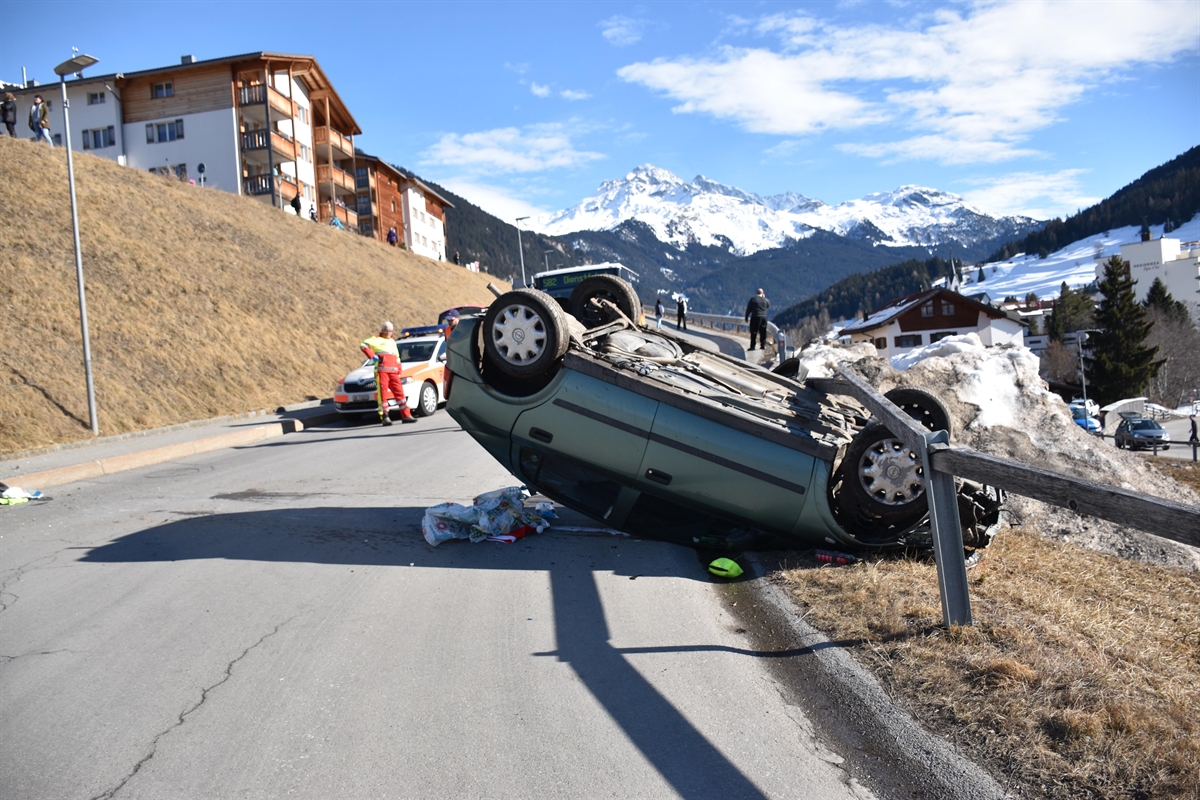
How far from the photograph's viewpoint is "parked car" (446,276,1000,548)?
548 centimetres

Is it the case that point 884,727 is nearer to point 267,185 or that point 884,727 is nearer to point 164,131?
point 267,185

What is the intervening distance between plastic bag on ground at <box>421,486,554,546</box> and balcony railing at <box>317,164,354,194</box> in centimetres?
5125

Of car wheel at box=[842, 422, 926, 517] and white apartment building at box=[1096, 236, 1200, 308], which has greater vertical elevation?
white apartment building at box=[1096, 236, 1200, 308]

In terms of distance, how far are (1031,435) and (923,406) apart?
3724mm

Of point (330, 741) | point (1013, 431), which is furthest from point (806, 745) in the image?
point (1013, 431)

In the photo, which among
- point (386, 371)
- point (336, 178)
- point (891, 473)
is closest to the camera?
point (891, 473)

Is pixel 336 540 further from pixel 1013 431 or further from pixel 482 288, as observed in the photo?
pixel 482 288

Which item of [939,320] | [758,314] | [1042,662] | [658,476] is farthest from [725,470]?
[939,320]

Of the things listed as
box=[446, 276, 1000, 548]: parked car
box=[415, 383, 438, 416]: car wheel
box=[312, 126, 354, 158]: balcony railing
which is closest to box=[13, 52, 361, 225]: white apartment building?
box=[312, 126, 354, 158]: balcony railing

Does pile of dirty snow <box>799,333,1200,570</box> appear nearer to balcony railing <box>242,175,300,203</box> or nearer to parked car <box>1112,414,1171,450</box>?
parked car <box>1112,414,1171,450</box>

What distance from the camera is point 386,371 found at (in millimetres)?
15117

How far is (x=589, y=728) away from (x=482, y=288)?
52745mm

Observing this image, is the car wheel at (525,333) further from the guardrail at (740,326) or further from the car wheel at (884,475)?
the guardrail at (740,326)

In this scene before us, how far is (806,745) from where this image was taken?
3346mm
